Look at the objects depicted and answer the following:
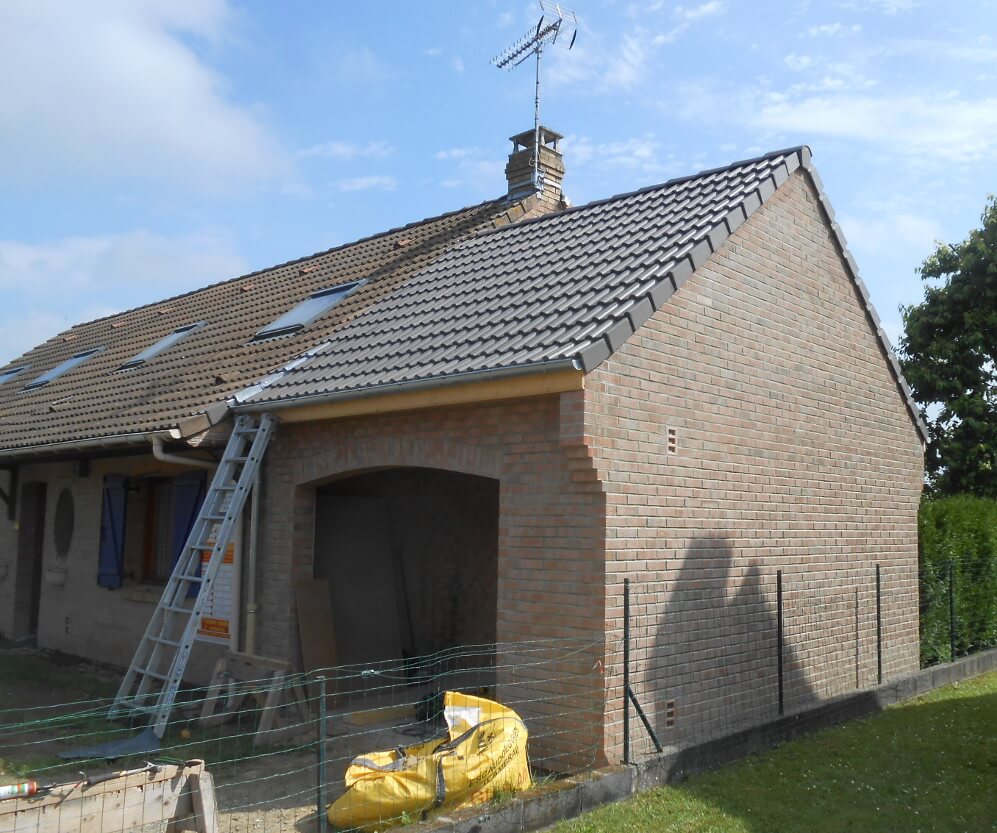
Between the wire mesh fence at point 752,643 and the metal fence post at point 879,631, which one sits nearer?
the wire mesh fence at point 752,643

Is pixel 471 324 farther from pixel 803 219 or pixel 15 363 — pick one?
pixel 15 363

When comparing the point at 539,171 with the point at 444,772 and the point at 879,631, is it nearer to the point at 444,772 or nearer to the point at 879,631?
the point at 879,631

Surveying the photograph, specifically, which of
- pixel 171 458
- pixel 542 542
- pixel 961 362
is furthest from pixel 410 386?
pixel 961 362

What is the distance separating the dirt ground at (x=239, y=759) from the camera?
5.97 m

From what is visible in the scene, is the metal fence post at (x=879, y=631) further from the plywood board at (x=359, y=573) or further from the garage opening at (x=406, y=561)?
the plywood board at (x=359, y=573)

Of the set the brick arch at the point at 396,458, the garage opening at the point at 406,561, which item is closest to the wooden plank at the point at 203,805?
the brick arch at the point at 396,458

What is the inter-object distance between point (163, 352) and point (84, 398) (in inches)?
48.5

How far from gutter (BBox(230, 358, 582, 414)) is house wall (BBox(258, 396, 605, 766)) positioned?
0.34 metres

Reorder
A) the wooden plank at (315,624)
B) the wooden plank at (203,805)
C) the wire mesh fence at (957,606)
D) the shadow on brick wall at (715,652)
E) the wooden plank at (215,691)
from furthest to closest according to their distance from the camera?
the wire mesh fence at (957,606)
the wooden plank at (315,624)
the wooden plank at (215,691)
the shadow on brick wall at (715,652)
the wooden plank at (203,805)

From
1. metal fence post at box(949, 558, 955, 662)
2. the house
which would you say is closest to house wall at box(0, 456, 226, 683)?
the house

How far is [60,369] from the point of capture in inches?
637

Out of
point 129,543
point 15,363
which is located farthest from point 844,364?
point 15,363

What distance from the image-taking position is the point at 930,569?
39.0ft

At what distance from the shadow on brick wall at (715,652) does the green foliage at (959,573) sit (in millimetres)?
4057
